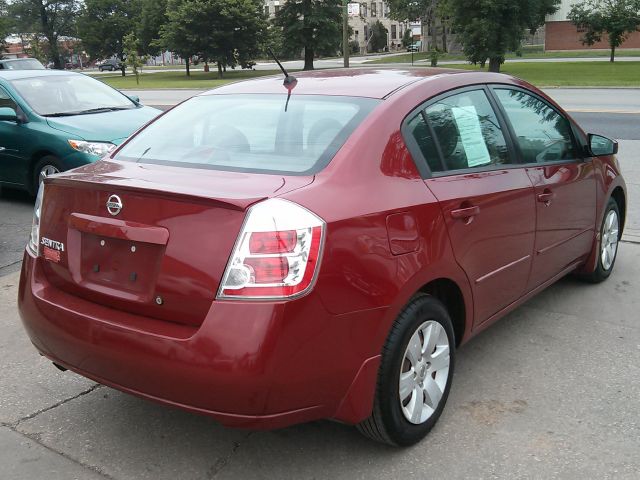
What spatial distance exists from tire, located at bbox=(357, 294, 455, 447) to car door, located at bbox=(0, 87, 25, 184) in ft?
21.0

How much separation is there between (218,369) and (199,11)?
154 ft

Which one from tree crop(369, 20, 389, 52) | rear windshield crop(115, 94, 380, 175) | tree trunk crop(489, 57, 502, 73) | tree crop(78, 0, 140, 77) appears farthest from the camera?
tree crop(369, 20, 389, 52)

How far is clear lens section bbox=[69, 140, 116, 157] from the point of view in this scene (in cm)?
735

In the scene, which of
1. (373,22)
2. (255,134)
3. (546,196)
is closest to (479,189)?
(546,196)

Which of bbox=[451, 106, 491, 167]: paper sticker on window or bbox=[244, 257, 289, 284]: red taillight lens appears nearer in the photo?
bbox=[244, 257, 289, 284]: red taillight lens

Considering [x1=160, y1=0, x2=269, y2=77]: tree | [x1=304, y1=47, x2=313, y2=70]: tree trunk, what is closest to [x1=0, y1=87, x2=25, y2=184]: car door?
[x1=160, y1=0, x2=269, y2=77]: tree

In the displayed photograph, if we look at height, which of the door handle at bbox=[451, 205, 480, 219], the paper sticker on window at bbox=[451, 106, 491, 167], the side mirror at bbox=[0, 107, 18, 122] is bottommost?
the door handle at bbox=[451, 205, 480, 219]

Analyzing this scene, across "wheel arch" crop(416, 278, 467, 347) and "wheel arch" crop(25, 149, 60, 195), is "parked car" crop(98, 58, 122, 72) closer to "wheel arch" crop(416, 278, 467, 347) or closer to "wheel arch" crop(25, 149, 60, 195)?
"wheel arch" crop(25, 149, 60, 195)

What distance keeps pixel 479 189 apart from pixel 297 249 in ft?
4.22

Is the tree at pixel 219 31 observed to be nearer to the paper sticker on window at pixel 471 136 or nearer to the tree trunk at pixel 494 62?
the tree trunk at pixel 494 62

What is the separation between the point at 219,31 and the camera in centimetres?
4672

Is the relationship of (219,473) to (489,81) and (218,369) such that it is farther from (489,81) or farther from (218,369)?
(489,81)

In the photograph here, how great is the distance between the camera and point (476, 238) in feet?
10.8

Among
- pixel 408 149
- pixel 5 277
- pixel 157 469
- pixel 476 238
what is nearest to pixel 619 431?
pixel 476 238
